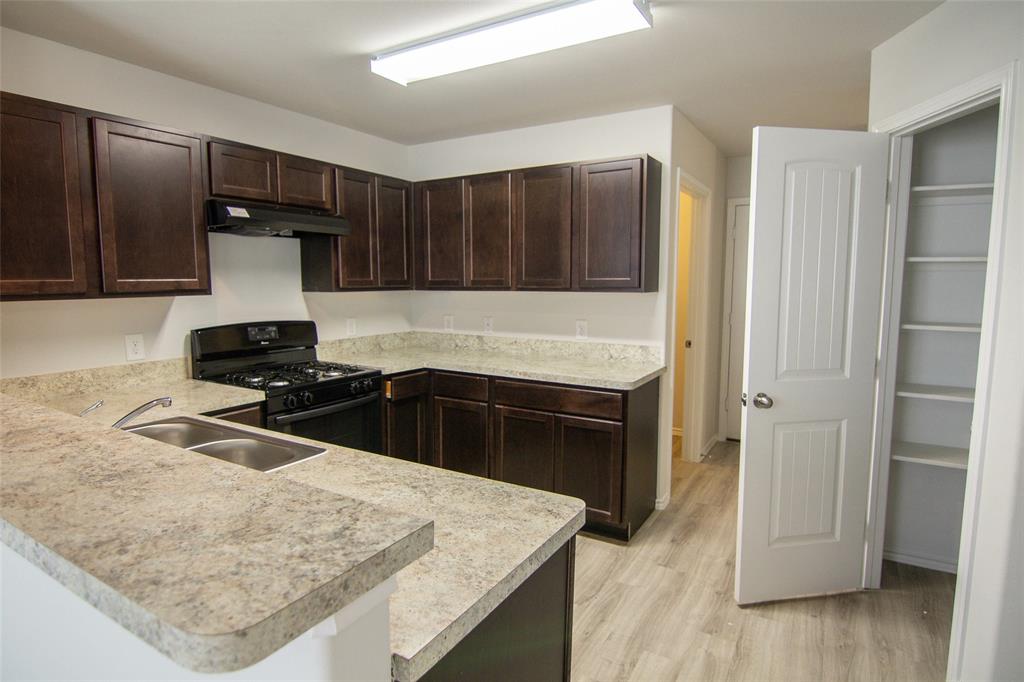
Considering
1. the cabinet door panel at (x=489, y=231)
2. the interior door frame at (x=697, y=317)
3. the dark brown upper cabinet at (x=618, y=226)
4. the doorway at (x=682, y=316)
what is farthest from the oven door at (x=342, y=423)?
the doorway at (x=682, y=316)

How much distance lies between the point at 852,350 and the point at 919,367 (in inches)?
23.2

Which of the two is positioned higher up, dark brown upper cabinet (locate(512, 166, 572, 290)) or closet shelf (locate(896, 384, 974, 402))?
dark brown upper cabinet (locate(512, 166, 572, 290))

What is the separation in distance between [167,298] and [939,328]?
375 centimetres

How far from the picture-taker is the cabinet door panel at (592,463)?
3012 millimetres

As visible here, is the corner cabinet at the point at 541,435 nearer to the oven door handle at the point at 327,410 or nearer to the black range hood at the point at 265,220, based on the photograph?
the oven door handle at the point at 327,410

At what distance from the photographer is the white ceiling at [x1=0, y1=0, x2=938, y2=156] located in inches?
84.4

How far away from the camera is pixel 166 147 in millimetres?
2561

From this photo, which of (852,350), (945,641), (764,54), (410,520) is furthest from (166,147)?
(945,641)

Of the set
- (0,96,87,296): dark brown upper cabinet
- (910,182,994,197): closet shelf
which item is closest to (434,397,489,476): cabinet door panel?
(0,96,87,296): dark brown upper cabinet

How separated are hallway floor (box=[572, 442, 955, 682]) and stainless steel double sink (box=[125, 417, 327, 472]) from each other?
135cm

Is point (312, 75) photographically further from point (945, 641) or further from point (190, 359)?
point (945, 641)

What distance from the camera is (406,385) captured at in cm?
344

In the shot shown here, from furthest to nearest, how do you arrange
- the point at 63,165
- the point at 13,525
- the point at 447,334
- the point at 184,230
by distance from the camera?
the point at 447,334
the point at 184,230
the point at 63,165
the point at 13,525

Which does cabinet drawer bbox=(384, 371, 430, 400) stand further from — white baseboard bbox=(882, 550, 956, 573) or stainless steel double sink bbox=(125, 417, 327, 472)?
white baseboard bbox=(882, 550, 956, 573)
